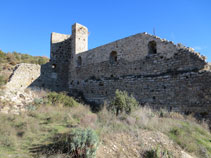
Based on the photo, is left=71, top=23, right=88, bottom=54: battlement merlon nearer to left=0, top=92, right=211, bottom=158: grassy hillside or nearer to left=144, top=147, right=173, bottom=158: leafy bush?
left=0, top=92, right=211, bottom=158: grassy hillside

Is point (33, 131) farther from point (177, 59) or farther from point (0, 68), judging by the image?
point (0, 68)

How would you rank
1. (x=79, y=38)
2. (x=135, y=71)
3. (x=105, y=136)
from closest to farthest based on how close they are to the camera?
(x=105, y=136), (x=135, y=71), (x=79, y=38)

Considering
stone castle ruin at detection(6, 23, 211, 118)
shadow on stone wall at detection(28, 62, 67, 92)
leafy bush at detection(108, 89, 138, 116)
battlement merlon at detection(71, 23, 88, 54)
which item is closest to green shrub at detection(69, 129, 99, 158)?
leafy bush at detection(108, 89, 138, 116)

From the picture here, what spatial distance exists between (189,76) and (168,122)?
2.96 m

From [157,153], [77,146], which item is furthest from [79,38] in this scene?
[157,153]

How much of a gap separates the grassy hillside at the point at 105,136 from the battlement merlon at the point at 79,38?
829 cm

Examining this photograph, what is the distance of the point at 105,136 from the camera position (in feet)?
16.9

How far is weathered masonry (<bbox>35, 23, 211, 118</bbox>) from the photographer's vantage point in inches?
331

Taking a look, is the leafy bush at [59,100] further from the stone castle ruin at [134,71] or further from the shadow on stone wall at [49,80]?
the shadow on stone wall at [49,80]

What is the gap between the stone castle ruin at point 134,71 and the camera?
8.40m

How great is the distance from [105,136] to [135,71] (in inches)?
251

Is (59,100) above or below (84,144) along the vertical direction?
above

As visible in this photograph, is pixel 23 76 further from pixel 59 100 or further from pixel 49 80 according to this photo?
pixel 59 100

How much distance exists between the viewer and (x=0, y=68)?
1619 centimetres
